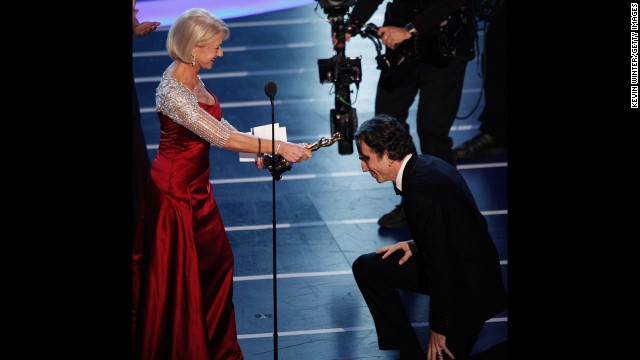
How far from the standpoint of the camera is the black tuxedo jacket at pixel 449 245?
397 cm

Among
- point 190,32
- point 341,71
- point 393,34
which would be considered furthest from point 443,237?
point 393,34

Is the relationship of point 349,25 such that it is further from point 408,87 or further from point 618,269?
point 618,269

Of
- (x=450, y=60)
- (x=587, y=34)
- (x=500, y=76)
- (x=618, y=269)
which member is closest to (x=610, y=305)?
(x=618, y=269)

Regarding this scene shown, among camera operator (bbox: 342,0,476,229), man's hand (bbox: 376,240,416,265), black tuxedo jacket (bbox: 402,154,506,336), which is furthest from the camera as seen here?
camera operator (bbox: 342,0,476,229)

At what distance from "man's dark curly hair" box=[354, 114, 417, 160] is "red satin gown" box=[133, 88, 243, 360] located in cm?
62

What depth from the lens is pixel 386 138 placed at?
407 cm

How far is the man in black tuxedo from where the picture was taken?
3979 millimetres

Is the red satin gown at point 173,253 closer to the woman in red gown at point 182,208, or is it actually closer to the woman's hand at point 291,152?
the woman in red gown at point 182,208

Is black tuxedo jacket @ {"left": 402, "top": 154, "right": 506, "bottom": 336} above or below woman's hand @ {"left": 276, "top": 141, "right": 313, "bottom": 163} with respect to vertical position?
below

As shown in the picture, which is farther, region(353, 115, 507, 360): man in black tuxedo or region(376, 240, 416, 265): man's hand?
region(376, 240, 416, 265): man's hand

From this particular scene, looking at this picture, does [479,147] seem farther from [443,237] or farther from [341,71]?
[443,237]

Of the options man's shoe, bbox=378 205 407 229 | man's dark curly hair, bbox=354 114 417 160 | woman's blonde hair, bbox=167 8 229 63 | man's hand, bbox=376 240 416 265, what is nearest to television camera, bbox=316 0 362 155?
man's shoe, bbox=378 205 407 229

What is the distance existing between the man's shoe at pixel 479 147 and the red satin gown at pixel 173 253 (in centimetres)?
282

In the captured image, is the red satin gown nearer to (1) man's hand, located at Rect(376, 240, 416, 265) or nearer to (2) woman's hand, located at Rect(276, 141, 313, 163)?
(2) woman's hand, located at Rect(276, 141, 313, 163)
